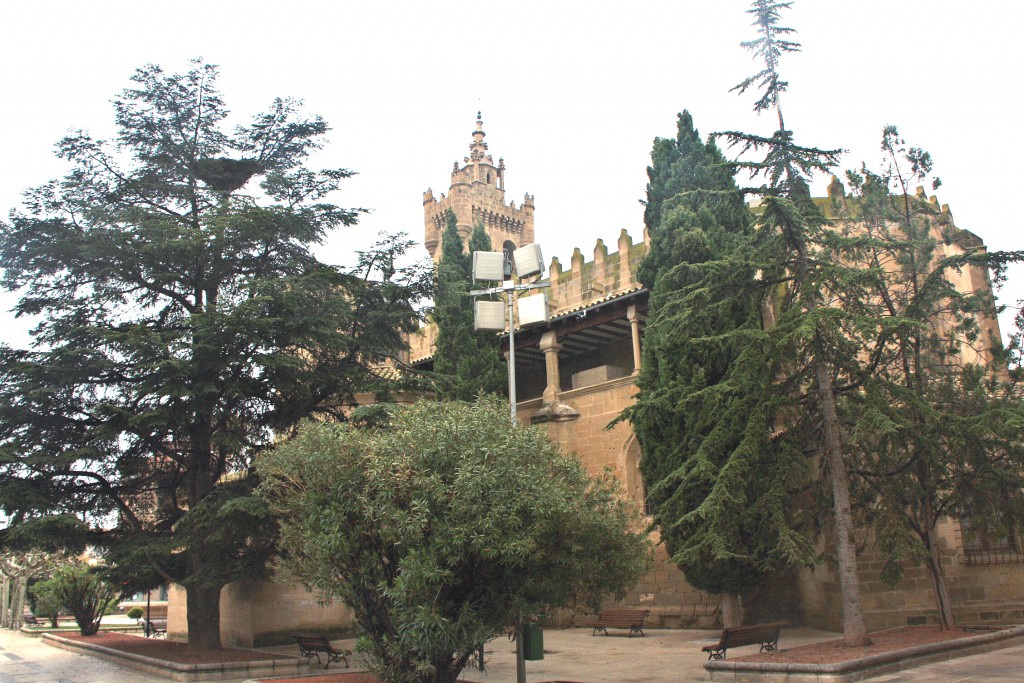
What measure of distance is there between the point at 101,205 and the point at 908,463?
17.8 metres

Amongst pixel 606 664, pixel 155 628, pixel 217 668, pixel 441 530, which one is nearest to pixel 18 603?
pixel 155 628

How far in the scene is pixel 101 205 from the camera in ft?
61.7

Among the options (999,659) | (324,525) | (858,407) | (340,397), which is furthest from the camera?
(340,397)

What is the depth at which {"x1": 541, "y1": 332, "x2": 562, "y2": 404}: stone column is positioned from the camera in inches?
972

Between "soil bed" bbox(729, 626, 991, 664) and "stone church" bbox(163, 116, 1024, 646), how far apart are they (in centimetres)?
265

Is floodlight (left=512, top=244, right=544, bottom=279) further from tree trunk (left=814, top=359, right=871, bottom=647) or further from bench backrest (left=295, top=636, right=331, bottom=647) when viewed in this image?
bench backrest (left=295, top=636, right=331, bottom=647)

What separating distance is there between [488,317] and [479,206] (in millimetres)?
47750

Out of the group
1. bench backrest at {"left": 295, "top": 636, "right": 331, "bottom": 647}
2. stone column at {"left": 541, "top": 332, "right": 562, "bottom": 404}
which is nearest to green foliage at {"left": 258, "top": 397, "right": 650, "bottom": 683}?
bench backrest at {"left": 295, "top": 636, "right": 331, "bottom": 647}

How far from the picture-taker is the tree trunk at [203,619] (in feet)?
58.3

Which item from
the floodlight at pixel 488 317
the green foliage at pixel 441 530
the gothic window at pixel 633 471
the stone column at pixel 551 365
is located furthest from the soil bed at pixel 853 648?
the stone column at pixel 551 365

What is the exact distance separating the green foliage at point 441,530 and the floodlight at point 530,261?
530 cm

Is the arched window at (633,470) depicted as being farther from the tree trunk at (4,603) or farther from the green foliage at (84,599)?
the tree trunk at (4,603)

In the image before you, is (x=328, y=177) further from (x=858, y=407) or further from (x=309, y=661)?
(x=858, y=407)

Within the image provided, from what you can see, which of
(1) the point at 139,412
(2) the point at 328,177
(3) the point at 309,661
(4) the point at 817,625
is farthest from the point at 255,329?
(4) the point at 817,625
